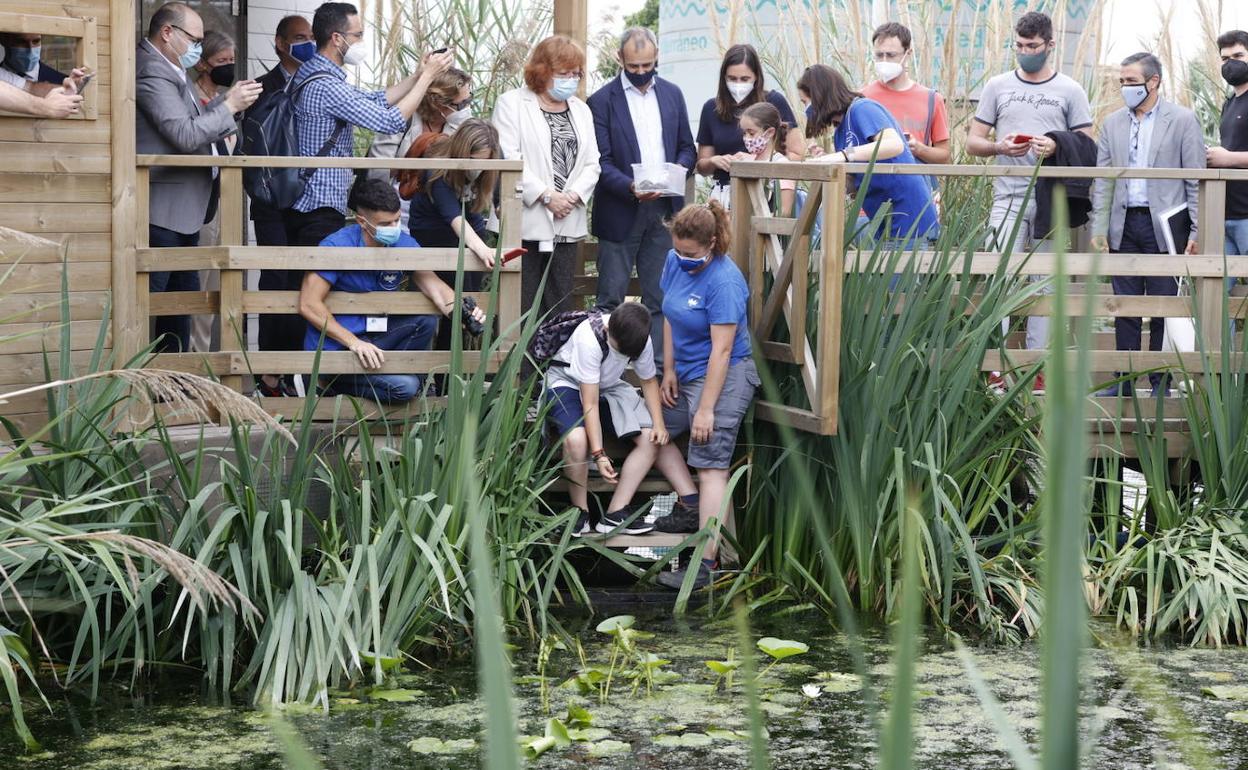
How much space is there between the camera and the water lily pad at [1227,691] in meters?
4.75

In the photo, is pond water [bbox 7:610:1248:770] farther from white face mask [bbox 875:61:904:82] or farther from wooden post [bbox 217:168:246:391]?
white face mask [bbox 875:61:904:82]

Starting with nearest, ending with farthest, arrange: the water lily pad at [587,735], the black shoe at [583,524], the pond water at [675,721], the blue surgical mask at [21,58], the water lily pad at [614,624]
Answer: the pond water at [675,721], the water lily pad at [587,735], the water lily pad at [614,624], the blue surgical mask at [21,58], the black shoe at [583,524]

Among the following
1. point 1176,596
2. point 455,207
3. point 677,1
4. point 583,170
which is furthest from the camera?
point 677,1

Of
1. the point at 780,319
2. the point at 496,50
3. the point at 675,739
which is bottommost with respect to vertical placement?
the point at 675,739

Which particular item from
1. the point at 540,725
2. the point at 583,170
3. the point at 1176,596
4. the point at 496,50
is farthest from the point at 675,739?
the point at 496,50

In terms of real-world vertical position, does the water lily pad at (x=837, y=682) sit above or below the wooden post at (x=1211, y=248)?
below

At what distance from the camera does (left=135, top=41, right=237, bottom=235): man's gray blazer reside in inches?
229

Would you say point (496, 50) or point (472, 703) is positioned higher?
point (496, 50)

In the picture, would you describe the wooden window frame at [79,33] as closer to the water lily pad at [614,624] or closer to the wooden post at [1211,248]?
the water lily pad at [614,624]

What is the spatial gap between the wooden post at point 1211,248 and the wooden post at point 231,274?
345 centimetres

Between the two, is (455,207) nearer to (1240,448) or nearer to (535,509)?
(535,509)

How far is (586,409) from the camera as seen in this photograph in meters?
5.78

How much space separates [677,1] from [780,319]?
32.2 feet

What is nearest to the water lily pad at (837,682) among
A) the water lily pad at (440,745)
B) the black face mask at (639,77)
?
Result: the water lily pad at (440,745)
